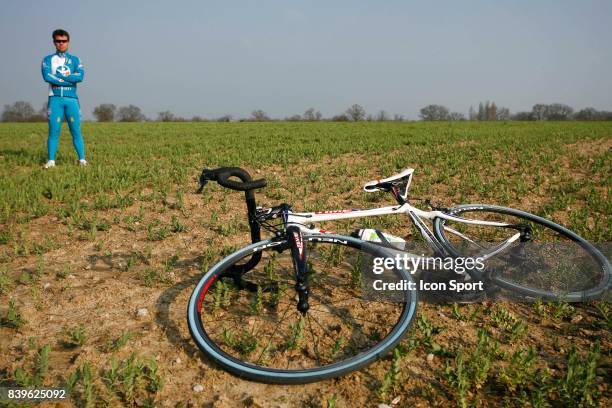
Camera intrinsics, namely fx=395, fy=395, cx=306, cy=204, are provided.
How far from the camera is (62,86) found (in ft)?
33.6

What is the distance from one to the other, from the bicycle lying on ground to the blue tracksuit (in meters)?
8.45

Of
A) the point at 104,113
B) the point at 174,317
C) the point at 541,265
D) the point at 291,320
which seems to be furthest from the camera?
the point at 104,113

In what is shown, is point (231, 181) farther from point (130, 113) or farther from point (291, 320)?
point (130, 113)

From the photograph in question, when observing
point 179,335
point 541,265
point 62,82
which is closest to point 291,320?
point 179,335

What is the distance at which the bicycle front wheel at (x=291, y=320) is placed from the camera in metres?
3.01

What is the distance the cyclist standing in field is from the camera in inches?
397

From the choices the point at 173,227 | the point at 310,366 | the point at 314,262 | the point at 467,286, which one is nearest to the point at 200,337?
the point at 310,366

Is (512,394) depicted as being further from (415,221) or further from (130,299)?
(130,299)

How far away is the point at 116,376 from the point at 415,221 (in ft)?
9.83

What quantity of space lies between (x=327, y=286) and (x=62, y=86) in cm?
962

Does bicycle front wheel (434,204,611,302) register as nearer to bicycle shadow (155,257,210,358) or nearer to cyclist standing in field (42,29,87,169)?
bicycle shadow (155,257,210,358)

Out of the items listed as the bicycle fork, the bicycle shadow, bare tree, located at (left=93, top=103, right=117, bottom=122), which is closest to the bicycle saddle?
the bicycle fork

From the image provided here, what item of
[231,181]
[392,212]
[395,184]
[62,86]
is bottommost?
[392,212]

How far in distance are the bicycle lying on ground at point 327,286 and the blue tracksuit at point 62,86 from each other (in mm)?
8452
